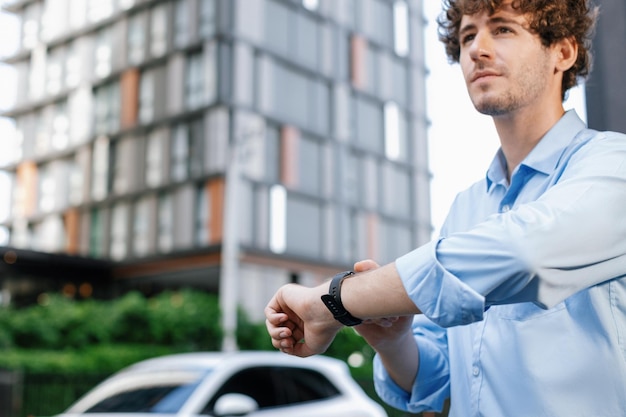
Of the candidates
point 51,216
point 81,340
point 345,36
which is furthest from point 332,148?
point 81,340

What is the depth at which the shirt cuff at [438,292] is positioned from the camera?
1015mm

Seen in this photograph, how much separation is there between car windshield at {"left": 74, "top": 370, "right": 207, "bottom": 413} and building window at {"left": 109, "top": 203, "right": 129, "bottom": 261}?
3028cm

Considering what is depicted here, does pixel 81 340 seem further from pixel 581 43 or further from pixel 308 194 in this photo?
pixel 581 43

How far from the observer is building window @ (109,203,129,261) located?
36588 mm

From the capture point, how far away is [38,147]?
139 ft

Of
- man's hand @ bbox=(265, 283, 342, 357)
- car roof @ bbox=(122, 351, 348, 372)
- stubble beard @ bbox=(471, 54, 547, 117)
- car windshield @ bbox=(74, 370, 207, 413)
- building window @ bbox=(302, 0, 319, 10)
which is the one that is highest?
building window @ bbox=(302, 0, 319, 10)

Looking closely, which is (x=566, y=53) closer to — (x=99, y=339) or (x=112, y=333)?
(x=99, y=339)

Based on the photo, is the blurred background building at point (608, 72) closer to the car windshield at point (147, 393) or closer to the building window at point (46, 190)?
the car windshield at point (147, 393)

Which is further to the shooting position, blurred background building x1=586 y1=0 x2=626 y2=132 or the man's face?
blurred background building x1=586 y1=0 x2=626 y2=132

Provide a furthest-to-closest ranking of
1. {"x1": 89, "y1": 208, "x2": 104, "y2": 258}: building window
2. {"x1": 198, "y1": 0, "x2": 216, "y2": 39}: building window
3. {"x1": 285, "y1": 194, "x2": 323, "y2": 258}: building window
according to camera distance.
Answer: {"x1": 89, "y1": 208, "x2": 104, "y2": 258}: building window < {"x1": 285, "y1": 194, "x2": 323, "y2": 258}: building window < {"x1": 198, "y1": 0, "x2": 216, "y2": 39}: building window

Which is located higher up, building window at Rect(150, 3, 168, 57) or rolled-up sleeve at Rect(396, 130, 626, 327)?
building window at Rect(150, 3, 168, 57)

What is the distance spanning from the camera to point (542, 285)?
3.32ft

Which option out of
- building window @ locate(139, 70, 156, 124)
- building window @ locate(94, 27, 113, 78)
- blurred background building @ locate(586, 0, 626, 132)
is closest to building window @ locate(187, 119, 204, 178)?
building window @ locate(139, 70, 156, 124)

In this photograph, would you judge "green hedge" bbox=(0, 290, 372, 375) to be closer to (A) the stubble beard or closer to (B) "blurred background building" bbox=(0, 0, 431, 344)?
(B) "blurred background building" bbox=(0, 0, 431, 344)
